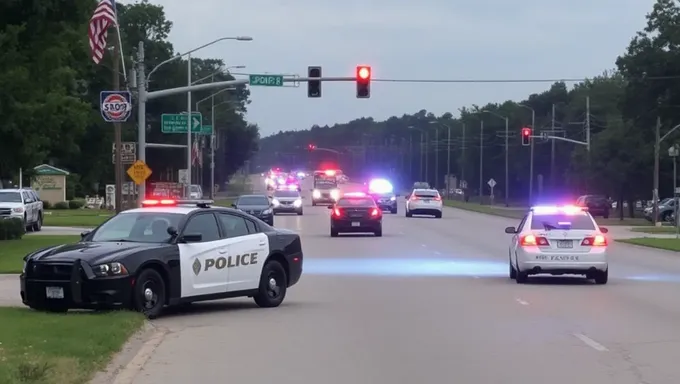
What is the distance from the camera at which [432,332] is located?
15727mm

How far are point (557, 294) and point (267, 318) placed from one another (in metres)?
6.40

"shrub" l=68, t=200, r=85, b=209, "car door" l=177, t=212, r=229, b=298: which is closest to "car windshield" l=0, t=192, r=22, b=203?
"car door" l=177, t=212, r=229, b=298

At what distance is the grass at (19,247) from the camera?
90.0ft

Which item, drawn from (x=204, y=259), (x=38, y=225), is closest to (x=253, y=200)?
(x=38, y=225)

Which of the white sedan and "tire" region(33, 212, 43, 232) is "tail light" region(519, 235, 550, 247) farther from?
the white sedan

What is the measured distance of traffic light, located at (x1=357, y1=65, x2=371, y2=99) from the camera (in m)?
39.0

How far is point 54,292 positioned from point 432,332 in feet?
16.8

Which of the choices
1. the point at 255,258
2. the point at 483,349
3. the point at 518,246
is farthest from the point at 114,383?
the point at 518,246

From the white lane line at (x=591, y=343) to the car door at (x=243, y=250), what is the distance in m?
5.33

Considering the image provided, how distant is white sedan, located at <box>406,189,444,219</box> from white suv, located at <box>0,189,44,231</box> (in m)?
24.5

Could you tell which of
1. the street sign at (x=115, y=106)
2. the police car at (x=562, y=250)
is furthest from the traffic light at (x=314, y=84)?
the police car at (x=562, y=250)

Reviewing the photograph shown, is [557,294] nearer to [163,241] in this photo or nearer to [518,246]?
[518,246]

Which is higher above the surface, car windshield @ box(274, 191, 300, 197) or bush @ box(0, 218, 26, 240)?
car windshield @ box(274, 191, 300, 197)

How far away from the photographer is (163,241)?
679 inches
